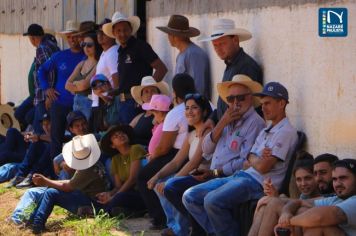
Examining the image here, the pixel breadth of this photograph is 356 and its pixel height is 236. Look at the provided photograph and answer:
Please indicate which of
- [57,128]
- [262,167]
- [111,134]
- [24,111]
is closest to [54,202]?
[111,134]

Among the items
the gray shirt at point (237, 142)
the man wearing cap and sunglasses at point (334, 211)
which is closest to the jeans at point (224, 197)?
the gray shirt at point (237, 142)

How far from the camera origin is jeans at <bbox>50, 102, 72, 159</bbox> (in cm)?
1226

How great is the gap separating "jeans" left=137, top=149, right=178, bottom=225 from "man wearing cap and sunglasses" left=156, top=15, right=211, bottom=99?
98 cm

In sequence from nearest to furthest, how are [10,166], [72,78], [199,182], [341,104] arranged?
[341,104] → [199,182] → [72,78] → [10,166]

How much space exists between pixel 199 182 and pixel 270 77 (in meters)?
1.17

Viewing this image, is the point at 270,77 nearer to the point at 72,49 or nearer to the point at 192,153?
the point at 192,153

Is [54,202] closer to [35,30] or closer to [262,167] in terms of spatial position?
[262,167]

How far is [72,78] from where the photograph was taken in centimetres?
1220

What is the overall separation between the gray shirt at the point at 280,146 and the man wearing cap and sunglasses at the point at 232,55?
1.11 metres

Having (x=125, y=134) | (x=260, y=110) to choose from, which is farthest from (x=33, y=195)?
(x=260, y=110)

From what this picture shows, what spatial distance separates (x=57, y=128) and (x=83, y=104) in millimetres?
527

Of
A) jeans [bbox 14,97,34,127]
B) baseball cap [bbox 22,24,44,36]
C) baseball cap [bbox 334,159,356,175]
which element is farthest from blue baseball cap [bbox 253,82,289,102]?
jeans [bbox 14,97,34,127]

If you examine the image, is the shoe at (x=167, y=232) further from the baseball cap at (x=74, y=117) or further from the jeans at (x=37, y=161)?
the jeans at (x=37, y=161)

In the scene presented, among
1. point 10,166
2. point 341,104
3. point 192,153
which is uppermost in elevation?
point 341,104
